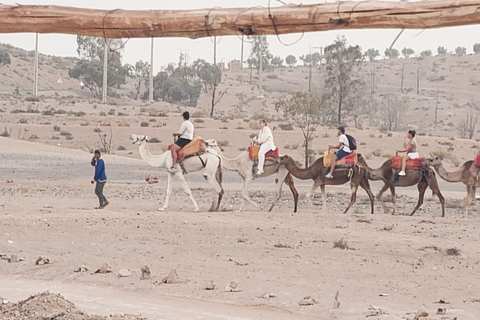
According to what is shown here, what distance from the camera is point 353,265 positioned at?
47.2 ft

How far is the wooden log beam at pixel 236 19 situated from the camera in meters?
6.01

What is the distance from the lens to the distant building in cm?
13300

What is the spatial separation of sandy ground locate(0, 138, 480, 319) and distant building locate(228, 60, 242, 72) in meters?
110

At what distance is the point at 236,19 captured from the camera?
664 centimetres

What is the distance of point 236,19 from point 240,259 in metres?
8.49

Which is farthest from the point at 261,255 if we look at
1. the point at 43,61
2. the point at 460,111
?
the point at 43,61

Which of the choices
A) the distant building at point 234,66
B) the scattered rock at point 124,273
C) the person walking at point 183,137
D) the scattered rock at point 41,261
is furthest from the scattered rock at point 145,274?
the distant building at point 234,66

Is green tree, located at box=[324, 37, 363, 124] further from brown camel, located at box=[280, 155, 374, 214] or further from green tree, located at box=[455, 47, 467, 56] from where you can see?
green tree, located at box=[455, 47, 467, 56]

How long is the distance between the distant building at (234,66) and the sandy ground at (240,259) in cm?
10959

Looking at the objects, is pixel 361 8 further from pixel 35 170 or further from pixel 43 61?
pixel 43 61

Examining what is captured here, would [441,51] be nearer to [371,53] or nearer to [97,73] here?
[371,53]

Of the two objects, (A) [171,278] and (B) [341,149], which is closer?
(A) [171,278]

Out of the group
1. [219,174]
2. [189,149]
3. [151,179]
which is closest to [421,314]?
[189,149]

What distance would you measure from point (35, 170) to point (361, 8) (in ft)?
96.9
